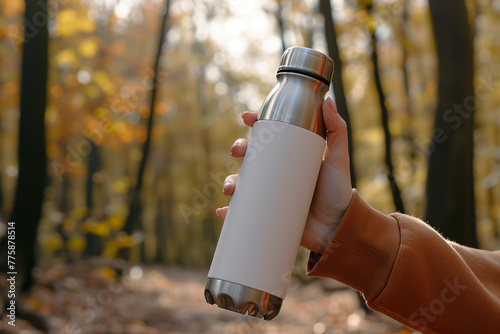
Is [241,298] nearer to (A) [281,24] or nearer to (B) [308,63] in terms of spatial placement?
(B) [308,63]

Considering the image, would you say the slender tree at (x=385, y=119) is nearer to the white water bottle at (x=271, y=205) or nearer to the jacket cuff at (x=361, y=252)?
the jacket cuff at (x=361, y=252)

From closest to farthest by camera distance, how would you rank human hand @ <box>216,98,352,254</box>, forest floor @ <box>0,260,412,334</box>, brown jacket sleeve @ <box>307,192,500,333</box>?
brown jacket sleeve @ <box>307,192,500,333</box> < human hand @ <box>216,98,352,254</box> < forest floor @ <box>0,260,412,334</box>

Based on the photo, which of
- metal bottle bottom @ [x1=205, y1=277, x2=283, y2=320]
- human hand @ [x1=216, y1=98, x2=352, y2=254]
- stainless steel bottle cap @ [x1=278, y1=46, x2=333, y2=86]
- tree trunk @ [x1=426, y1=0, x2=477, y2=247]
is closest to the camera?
metal bottle bottom @ [x1=205, y1=277, x2=283, y2=320]

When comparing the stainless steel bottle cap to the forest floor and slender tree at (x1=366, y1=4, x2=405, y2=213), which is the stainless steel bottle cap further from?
the forest floor

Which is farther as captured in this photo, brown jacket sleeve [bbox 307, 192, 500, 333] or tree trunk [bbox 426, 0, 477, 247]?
tree trunk [bbox 426, 0, 477, 247]

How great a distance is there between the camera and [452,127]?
14.9ft

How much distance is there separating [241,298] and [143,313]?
672cm

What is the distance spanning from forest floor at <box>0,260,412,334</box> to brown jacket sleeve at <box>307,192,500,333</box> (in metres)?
3.54

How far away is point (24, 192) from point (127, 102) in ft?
16.4

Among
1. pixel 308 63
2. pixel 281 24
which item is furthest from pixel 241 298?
pixel 281 24

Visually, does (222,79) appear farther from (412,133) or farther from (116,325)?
(116,325)

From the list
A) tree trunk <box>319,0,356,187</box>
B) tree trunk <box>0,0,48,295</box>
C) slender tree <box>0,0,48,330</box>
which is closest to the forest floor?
slender tree <box>0,0,48,330</box>

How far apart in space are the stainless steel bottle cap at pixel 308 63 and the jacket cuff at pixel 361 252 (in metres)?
0.45

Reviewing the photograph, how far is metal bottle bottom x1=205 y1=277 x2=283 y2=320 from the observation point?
3.99 ft
